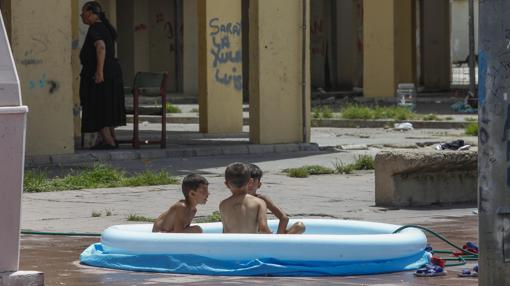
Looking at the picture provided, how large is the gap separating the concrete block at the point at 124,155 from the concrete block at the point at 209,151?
3.27 ft

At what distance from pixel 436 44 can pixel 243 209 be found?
33.2 m

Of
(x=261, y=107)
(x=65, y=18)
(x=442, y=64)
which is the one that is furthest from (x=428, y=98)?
(x=65, y=18)

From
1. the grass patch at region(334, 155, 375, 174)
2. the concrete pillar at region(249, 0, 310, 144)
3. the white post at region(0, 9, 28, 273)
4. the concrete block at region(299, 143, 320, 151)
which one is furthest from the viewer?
the concrete block at region(299, 143, 320, 151)

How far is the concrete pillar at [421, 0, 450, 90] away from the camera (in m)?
42.4

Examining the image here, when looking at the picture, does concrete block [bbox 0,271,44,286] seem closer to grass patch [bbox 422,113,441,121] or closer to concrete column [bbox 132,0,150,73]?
grass patch [bbox 422,113,441,121]

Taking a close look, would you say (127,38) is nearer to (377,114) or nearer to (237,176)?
(377,114)

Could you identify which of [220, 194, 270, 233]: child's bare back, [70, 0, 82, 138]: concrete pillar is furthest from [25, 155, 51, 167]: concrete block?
[220, 194, 270, 233]: child's bare back

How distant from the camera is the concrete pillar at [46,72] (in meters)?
18.2

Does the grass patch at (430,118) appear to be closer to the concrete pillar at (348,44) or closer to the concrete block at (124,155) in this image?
the concrete block at (124,155)

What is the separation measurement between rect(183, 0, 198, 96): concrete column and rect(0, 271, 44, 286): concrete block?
29858 millimetres

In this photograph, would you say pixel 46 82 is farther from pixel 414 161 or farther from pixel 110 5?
pixel 110 5

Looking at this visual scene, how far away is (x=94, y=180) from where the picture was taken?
16094mm

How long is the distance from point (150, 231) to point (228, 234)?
3.05 feet

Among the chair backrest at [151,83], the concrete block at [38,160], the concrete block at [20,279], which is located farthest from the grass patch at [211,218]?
the chair backrest at [151,83]
